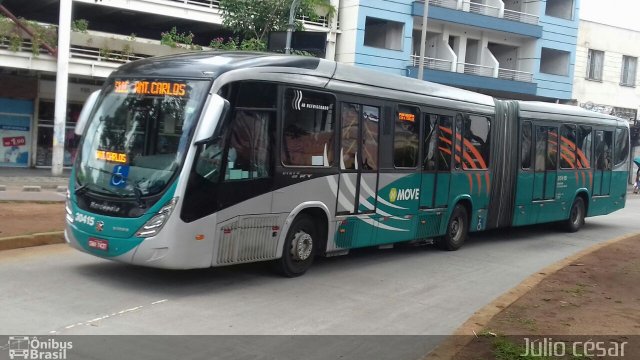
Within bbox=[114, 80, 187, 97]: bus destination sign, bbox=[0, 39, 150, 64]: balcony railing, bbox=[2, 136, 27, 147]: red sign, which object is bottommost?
bbox=[2, 136, 27, 147]: red sign

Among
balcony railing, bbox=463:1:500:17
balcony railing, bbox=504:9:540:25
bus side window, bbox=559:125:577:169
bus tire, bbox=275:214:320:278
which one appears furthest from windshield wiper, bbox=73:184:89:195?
balcony railing, bbox=504:9:540:25

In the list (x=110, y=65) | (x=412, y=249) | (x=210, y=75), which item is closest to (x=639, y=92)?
(x=110, y=65)

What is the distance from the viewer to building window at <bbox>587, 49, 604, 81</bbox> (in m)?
40.9

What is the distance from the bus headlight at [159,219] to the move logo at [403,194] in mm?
4403

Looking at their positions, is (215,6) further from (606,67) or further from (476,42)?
(606,67)

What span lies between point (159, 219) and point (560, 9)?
3651 centimetres

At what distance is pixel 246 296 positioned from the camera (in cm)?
841

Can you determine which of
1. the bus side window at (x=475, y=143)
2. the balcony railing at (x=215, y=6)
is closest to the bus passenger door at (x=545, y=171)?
the bus side window at (x=475, y=143)

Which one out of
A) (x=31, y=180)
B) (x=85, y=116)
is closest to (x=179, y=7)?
(x=31, y=180)

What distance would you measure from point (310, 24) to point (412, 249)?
20.1 meters

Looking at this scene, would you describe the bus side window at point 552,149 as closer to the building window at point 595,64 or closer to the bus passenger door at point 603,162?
the bus passenger door at point 603,162

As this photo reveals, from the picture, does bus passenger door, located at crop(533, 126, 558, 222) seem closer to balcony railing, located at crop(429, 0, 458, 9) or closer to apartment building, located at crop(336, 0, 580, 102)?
apartment building, located at crop(336, 0, 580, 102)

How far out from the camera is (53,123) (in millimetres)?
29312

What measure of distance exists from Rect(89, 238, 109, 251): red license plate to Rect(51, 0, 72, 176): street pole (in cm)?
1972
